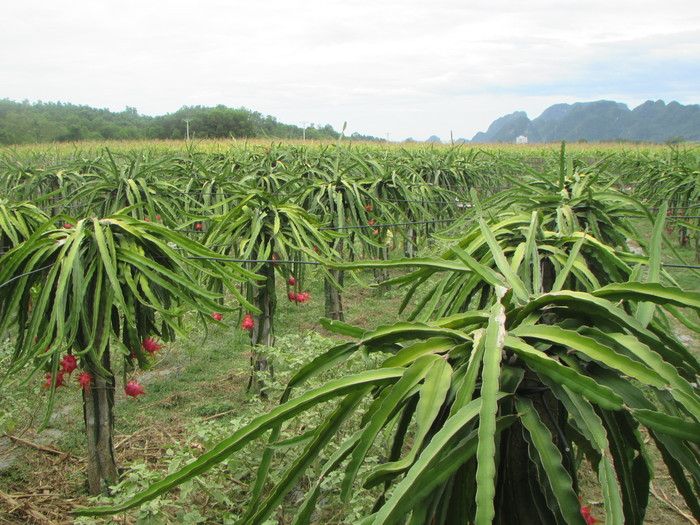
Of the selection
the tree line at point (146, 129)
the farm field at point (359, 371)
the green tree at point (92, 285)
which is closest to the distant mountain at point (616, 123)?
the tree line at point (146, 129)

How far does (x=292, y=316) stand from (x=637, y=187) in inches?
261

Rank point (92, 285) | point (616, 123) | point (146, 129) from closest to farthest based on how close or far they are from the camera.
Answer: point (92, 285) → point (146, 129) → point (616, 123)

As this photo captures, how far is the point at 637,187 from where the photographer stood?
9.21 metres

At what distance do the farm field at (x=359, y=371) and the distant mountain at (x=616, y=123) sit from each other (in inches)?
3976

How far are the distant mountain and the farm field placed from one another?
101m

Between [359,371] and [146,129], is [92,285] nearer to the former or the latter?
[359,371]

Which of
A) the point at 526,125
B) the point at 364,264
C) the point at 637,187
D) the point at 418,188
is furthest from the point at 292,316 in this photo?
the point at 526,125

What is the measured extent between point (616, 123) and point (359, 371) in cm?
13087

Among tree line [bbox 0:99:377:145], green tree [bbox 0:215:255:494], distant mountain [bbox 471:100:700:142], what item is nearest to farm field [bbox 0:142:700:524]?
green tree [bbox 0:215:255:494]

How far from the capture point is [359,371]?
2590mm

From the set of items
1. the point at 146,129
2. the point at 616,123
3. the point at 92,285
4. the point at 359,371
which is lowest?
the point at 359,371

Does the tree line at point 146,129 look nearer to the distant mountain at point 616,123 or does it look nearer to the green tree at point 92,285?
the green tree at point 92,285

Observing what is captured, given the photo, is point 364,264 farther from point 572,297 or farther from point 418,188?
point 418,188

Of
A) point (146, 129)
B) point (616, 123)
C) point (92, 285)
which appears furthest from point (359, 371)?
point (616, 123)
